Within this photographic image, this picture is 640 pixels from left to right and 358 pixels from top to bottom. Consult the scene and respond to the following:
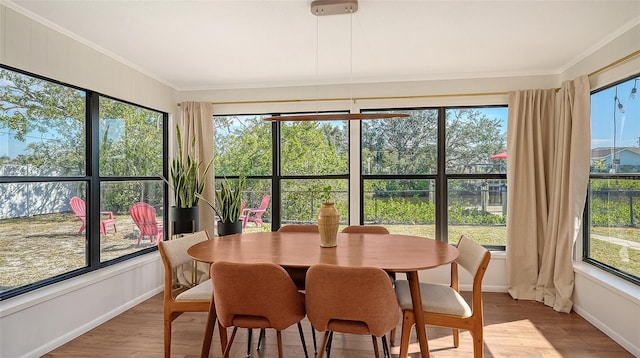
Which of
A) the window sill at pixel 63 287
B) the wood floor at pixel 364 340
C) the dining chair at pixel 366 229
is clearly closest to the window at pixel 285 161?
→ the dining chair at pixel 366 229

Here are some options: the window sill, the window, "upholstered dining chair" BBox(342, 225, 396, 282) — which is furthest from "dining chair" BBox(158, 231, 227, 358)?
the window

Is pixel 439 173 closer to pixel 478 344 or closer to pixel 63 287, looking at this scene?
pixel 478 344

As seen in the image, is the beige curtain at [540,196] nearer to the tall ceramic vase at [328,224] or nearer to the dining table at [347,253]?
the dining table at [347,253]

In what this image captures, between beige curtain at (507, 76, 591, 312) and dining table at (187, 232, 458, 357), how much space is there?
5.59ft

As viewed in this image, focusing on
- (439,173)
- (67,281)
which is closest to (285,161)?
(439,173)

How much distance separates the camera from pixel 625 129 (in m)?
2.94

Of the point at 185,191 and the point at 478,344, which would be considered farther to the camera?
the point at 185,191

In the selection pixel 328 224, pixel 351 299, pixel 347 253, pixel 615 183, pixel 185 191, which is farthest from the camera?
pixel 185 191

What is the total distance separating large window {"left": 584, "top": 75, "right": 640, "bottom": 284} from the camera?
2842 mm

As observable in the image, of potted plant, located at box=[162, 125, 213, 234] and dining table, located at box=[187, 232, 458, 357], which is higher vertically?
potted plant, located at box=[162, 125, 213, 234]

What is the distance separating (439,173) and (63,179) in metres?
3.78

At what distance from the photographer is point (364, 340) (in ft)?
9.25

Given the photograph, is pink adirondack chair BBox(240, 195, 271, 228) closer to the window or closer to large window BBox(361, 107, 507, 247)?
the window

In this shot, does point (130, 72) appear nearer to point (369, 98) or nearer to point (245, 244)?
point (245, 244)
